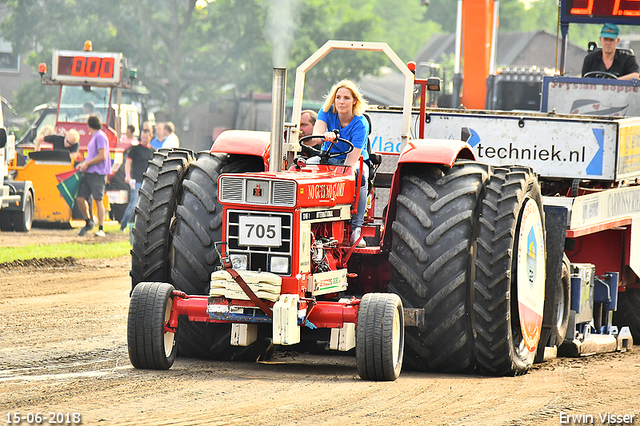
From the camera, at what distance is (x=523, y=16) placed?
83.1 meters

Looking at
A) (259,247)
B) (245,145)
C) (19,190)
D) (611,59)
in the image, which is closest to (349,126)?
(245,145)

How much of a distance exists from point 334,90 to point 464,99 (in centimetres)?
835

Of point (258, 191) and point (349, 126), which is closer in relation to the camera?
point (258, 191)

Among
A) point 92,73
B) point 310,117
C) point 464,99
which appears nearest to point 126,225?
point 92,73

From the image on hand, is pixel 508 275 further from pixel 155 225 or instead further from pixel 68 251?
pixel 68 251

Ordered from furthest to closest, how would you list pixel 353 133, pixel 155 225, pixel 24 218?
pixel 24 218
pixel 353 133
pixel 155 225

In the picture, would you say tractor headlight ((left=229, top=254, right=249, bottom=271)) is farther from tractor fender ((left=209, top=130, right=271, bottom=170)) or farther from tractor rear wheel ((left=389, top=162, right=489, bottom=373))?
tractor fender ((left=209, top=130, right=271, bottom=170))

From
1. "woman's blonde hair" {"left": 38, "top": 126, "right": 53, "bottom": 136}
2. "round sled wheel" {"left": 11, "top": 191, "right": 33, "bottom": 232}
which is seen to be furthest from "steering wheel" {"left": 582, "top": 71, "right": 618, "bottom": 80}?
"woman's blonde hair" {"left": 38, "top": 126, "right": 53, "bottom": 136}

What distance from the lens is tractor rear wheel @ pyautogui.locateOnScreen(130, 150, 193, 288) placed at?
728cm

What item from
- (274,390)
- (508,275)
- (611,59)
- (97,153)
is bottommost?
(274,390)

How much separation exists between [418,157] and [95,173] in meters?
12.3

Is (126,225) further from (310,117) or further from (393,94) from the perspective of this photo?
(393,94)

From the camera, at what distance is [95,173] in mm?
18344

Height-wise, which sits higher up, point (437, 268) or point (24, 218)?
point (437, 268)
